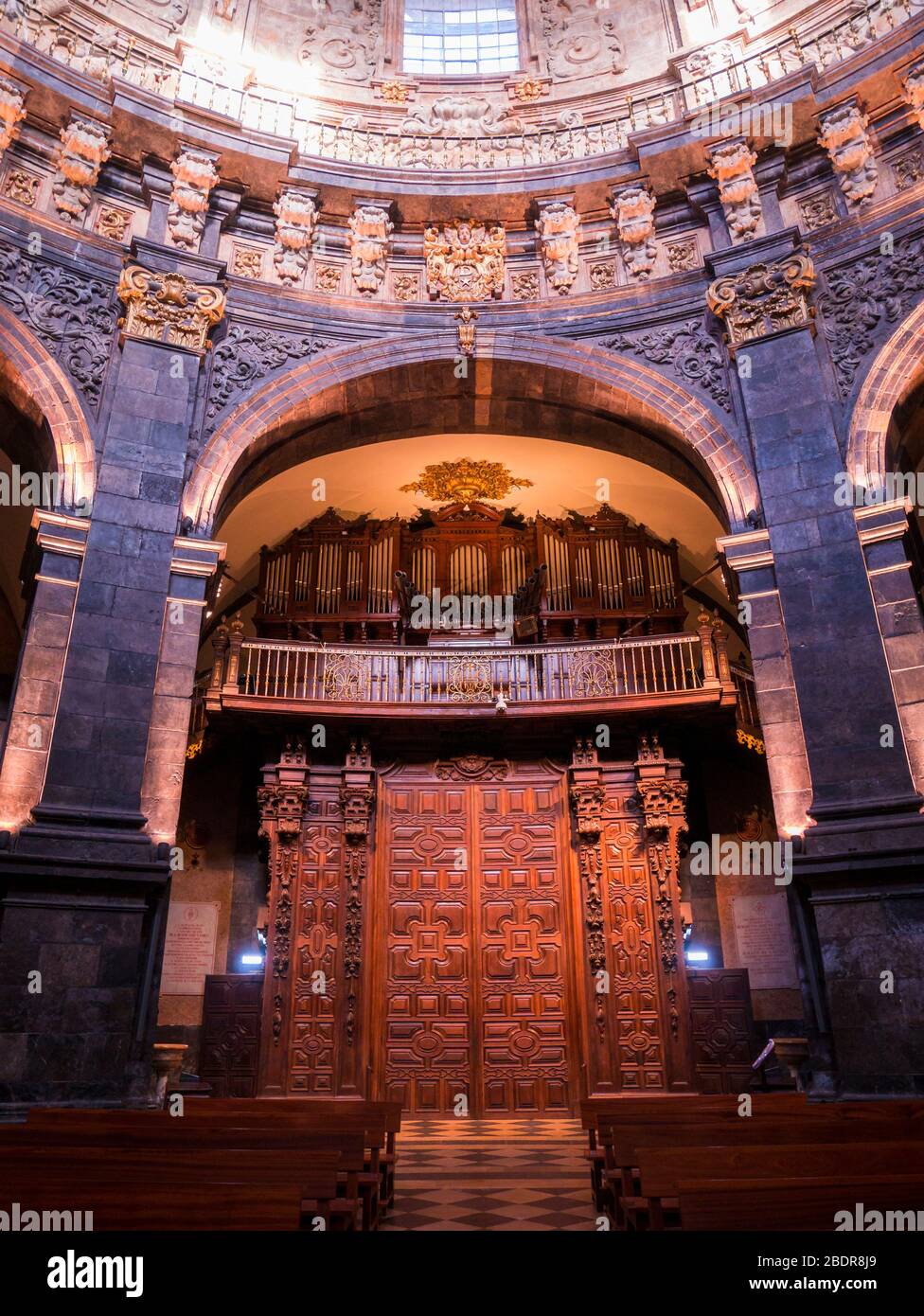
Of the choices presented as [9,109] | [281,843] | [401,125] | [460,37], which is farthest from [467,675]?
[460,37]

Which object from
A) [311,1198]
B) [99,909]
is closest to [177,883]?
[99,909]

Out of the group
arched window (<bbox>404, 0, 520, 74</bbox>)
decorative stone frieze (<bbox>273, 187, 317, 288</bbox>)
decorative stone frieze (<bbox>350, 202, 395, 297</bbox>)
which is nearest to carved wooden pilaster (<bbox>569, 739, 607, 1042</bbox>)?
decorative stone frieze (<bbox>350, 202, 395, 297</bbox>)

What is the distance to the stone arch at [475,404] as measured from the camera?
32.8 ft

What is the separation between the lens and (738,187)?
35.2ft

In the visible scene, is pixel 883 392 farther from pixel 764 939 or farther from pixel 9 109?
pixel 9 109

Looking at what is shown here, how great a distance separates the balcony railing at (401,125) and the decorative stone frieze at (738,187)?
0.64m

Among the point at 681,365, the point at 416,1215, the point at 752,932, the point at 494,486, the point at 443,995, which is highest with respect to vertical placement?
the point at 494,486

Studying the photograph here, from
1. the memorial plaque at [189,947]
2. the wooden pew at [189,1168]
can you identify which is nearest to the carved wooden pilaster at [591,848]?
the memorial plaque at [189,947]

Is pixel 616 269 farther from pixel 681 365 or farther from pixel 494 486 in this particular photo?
pixel 494 486

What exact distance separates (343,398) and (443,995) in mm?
7489

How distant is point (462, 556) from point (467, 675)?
286 cm

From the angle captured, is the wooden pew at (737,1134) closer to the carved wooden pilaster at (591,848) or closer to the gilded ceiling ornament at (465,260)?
the carved wooden pilaster at (591,848)
